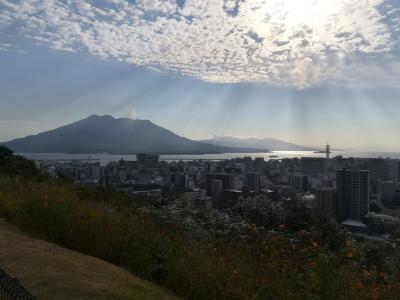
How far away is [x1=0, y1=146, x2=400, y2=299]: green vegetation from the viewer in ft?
10.3

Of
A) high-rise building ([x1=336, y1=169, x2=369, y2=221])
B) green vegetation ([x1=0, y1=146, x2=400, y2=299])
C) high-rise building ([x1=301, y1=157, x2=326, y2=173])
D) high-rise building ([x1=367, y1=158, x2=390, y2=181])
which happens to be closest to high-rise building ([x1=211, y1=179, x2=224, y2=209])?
green vegetation ([x1=0, y1=146, x2=400, y2=299])

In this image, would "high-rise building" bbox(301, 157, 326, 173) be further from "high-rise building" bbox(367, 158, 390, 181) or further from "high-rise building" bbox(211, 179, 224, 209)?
"high-rise building" bbox(211, 179, 224, 209)

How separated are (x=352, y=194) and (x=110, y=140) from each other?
435 ft

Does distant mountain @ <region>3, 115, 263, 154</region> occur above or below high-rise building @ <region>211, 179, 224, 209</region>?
above

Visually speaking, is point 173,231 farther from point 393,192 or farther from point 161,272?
point 393,192

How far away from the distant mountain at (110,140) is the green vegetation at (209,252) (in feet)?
384

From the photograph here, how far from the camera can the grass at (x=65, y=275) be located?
3.06m

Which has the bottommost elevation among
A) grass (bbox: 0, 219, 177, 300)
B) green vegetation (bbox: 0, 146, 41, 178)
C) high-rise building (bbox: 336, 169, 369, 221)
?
high-rise building (bbox: 336, 169, 369, 221)

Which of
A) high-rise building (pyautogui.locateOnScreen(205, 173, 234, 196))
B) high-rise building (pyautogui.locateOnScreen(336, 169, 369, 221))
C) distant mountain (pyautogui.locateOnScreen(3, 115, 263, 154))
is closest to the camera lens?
high-rise building (pyautogui.locateOnScreen(336, 169, 369, 221))

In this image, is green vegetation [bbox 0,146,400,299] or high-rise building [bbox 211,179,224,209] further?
high-rise building [bbox 211,179,224,209]

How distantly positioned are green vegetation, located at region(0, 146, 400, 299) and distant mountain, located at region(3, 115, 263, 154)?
117m

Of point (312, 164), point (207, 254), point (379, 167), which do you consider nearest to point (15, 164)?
point (207, 254)

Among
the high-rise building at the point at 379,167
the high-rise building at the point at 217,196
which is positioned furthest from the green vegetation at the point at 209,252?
the high-rise building at the point at 379,167

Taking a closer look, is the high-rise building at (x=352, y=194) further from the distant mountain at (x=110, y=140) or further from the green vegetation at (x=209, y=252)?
the distant mountain at (x=110, y=140)
